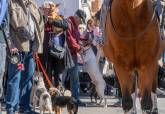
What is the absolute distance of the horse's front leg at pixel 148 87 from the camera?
7.96m

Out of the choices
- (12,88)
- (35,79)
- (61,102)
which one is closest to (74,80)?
(35,79)

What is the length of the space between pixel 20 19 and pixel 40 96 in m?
1.77

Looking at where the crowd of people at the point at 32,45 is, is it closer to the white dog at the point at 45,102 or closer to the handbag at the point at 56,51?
the handbag at the point at 56,51

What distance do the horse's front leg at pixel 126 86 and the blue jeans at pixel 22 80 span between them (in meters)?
2.35

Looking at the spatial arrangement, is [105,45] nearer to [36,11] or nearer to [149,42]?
[149,42]

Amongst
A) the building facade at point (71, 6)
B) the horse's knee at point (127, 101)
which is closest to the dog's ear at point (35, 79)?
the horse's knee at point (127, 101)

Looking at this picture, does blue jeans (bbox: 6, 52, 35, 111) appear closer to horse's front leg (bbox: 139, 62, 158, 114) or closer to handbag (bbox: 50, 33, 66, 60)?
handbag (bbox: 50, 33, 66, 60)

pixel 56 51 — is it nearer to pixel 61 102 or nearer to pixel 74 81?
pixel 74 81

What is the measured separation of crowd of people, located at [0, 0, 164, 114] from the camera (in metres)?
9.31

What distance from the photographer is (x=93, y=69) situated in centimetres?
1373

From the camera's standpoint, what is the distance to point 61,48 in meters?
11.8

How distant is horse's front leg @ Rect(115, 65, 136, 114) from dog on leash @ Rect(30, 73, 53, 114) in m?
2.61

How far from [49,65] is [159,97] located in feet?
13.9

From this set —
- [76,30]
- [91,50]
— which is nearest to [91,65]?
[91,50]
